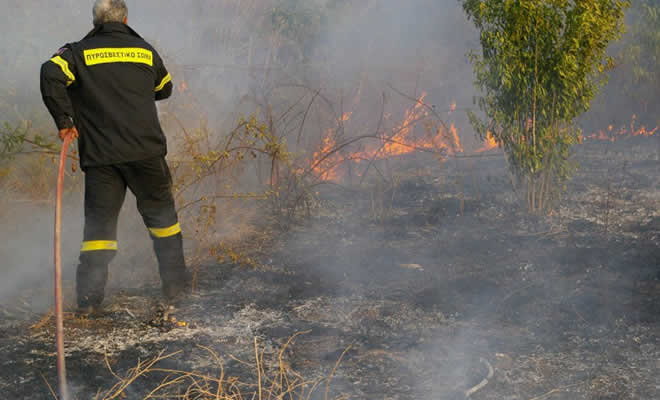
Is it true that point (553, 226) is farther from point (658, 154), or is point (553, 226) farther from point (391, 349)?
point (658, 154)

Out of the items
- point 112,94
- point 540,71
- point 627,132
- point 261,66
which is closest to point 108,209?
point 112,94

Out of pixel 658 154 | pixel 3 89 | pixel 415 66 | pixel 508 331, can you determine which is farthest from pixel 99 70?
pixel 415 66

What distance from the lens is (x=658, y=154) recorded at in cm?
764

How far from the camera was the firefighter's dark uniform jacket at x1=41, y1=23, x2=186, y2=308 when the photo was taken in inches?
136

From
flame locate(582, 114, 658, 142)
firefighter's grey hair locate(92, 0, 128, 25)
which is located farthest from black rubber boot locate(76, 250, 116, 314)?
flame locate(582, 114, 658, 142)

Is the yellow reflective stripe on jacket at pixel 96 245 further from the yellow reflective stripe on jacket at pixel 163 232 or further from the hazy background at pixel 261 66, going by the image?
the hazy background at pixel 261 66

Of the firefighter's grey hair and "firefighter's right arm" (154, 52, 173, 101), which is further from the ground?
the firefighter's grey hair

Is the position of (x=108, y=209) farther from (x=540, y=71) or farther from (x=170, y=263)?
(x=540, y=71)

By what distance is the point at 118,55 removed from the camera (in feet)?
11.5

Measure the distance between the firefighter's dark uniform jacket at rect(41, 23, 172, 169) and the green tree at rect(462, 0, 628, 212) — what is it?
2.90 metres

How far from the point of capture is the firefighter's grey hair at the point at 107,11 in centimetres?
352

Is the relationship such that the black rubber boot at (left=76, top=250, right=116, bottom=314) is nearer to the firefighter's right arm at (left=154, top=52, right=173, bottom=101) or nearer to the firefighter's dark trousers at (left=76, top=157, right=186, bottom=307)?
the firefighter's dark trousers at (left=76, top=157, right=186, bottom=307)

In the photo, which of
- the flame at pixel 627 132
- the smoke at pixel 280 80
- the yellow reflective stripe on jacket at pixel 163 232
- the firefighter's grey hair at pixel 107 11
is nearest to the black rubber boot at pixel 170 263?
the yellow reflective stripe on jacket at pixel 163 232

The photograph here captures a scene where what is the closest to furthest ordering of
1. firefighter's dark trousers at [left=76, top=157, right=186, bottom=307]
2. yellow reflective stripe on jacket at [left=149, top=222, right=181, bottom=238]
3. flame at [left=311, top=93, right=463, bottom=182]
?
firefighter's dark trousers at [left=76, top=157, right=186, bottom=307]
yellow reflective stripe on jacket at [left=149, top=222, right=181, bottom=238]
flame at [left=311, top=93, right=463, bottom=182]
